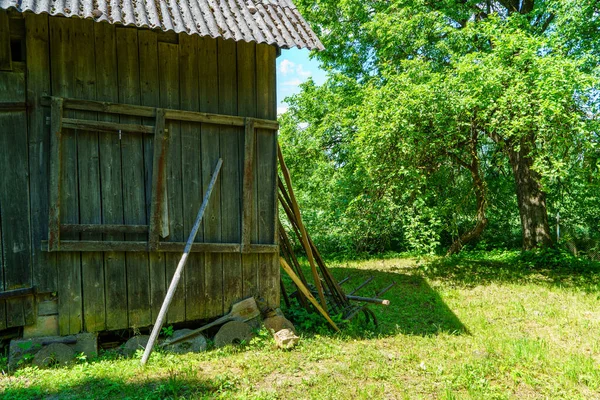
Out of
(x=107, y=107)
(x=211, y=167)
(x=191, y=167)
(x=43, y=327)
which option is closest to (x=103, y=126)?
(x=107, y=107)

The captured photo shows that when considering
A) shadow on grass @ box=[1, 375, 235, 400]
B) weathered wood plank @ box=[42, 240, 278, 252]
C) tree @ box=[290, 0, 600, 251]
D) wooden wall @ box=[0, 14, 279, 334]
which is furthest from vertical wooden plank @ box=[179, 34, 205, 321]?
tree @ box=[290, 0, 600, 251]

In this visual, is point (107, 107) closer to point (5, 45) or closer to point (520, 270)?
point (5, 45)

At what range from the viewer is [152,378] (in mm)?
4566

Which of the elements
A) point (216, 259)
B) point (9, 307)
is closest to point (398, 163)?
point (216, 259)

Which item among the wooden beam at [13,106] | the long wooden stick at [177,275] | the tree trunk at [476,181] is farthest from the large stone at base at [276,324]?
the tree trunk at [476,181]

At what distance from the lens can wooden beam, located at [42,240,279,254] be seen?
4.94m

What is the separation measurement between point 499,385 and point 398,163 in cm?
646

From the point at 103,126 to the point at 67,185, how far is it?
75 cm

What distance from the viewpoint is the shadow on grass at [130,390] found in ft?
13.6

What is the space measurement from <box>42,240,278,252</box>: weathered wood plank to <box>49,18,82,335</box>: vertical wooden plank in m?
0.11

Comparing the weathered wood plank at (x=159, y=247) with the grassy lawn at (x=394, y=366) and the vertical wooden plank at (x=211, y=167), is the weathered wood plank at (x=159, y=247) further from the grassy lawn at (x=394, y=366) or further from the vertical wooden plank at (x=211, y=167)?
the grassy lawn at (x=394, y=366)

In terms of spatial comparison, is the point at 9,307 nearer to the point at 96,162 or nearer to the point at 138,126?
the point at 96,162

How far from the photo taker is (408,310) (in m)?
8.10

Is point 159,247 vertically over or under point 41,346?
over
